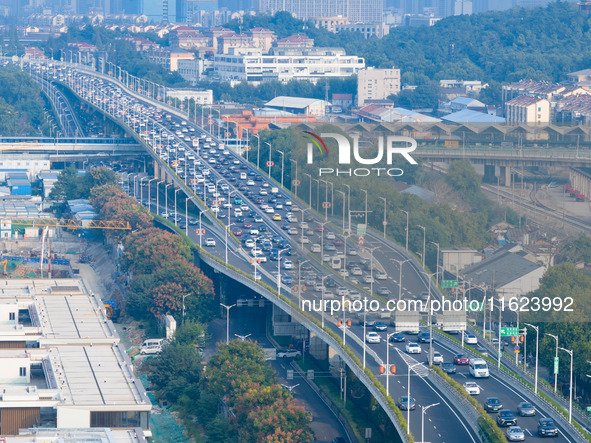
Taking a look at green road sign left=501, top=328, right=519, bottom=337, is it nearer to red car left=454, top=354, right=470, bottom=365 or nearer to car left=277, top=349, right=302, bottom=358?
red car left=454, top=354, right=470, bottom=365

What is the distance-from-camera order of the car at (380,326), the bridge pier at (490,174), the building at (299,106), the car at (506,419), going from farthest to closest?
the building at (299,106)
the bridge pier at (490,174)
the car at (380,326)
the car at (506,419)

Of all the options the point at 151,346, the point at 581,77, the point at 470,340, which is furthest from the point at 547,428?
the point at 581,77

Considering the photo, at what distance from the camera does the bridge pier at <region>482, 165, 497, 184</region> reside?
39.7 m

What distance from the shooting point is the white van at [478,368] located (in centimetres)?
3397

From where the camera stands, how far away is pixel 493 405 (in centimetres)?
3108

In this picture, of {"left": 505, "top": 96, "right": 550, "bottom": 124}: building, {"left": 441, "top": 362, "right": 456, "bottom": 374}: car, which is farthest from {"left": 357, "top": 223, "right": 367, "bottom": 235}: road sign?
{"left": 505, "top": 96, "right": 550, "bottom": 124}: building

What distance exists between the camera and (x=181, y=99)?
10425cm

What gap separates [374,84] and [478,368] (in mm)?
77523

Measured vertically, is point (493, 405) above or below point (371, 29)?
below

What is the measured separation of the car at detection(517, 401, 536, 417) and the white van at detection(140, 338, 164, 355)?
14307 mm

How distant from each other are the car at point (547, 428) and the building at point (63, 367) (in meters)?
7.86

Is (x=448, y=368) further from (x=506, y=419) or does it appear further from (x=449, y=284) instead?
(x=506, y=419)

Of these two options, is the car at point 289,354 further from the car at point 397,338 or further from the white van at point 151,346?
the car at point 397,338

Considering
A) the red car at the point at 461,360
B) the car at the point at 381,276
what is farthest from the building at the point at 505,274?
the red car at the point at 461,360
